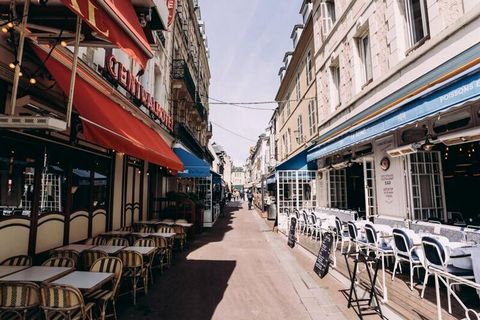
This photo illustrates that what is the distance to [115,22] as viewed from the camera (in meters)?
3.58

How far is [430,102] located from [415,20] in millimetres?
3870

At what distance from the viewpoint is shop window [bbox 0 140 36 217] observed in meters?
4.91

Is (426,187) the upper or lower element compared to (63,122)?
lower

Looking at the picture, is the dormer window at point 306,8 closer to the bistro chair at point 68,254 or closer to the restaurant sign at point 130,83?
the restaurant sign at point 130,83

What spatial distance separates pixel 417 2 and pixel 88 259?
10.4 metres

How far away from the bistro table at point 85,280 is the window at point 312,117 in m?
13.7

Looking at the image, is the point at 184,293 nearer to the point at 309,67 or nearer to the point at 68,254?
the point at 68,254

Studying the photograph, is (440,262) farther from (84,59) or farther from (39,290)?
(84,59)

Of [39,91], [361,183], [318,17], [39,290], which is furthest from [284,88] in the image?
[39,290]

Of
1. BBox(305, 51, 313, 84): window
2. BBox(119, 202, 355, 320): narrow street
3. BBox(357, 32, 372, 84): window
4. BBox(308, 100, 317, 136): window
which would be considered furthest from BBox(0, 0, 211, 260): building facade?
BBox(305, 51, 313, 84): window

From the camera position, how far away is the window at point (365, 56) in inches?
413

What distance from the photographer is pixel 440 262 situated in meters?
4.44

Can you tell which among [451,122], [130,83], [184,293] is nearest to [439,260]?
[451,122]

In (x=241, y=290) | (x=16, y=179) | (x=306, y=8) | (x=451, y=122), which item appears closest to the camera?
(x=16, y=179)
